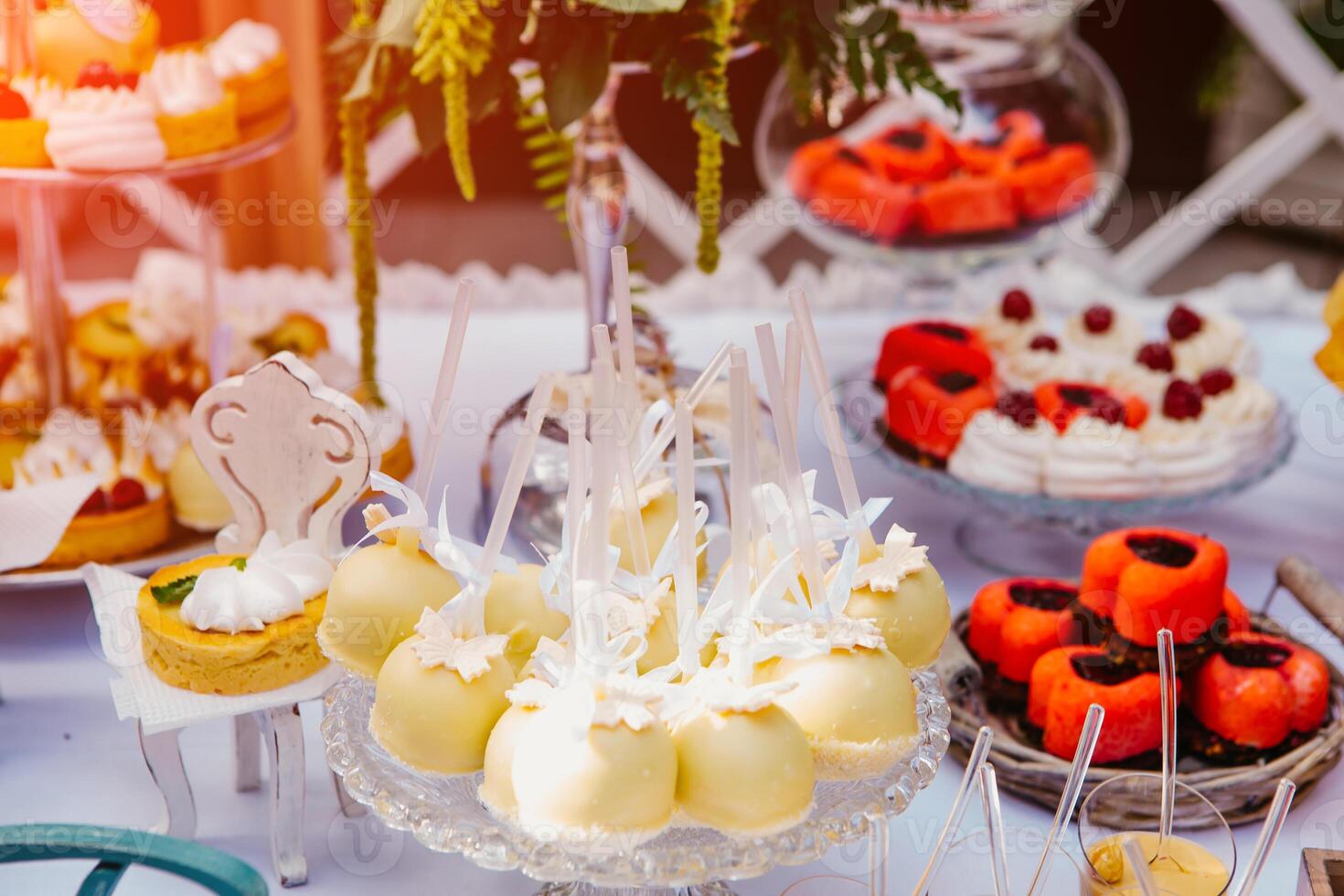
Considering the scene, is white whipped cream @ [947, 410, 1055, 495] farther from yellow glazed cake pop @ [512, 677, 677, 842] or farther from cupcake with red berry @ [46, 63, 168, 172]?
cupcake with red berry @ [46, 63, 168, 172]

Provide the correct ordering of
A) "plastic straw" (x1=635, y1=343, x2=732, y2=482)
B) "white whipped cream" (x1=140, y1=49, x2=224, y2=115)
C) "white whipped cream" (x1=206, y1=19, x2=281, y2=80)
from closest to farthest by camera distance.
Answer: "plastic straw" (x1=635, y1=343, x2=732, y2=482) < "white whipped cream" (x1=140, y1=49, x2=224, y2=115) < "white whipped cream" (x1=206, y1=19, x2=281, y2=80)

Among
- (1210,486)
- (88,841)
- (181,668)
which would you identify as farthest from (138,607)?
(1210,486)

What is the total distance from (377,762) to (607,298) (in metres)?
0.67

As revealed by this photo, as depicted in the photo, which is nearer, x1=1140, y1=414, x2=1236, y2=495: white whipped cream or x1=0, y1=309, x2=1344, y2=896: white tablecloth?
x1=0, y1=309, x2=1344, y2=896: white tablecloth

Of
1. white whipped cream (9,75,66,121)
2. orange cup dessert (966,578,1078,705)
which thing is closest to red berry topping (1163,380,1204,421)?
orange cup dessert (966,578,1078,705)

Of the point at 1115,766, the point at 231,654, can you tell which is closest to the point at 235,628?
the point at 231,654

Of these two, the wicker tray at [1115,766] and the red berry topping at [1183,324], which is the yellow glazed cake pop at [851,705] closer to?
the wicker tray at [1115,766]

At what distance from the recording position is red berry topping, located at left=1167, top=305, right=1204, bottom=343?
1.55m

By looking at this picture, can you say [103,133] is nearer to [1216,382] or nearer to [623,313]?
[623,313]

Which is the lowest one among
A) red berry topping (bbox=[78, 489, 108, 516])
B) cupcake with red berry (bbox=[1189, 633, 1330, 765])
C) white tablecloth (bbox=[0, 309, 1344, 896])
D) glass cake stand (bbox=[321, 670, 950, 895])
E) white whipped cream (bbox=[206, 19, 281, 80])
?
white tablecloth (bbox=[0, 309, 1344, 896])

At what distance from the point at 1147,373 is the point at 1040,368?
110 millimetres

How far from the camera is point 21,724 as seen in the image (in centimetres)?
111

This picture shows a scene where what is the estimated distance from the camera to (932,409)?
1.36 m

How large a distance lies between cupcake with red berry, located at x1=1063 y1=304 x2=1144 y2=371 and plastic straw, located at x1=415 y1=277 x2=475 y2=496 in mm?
900
